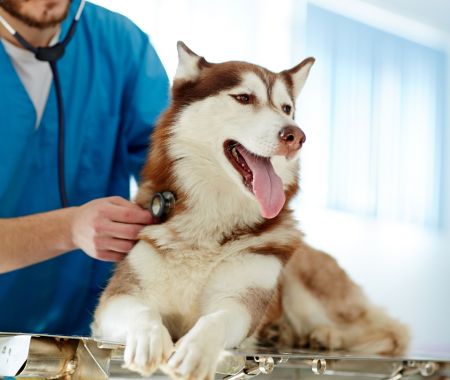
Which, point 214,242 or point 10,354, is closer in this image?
point 10,354

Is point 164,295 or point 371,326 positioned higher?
point 164,295

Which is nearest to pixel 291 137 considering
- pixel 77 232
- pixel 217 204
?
pixel 217 204

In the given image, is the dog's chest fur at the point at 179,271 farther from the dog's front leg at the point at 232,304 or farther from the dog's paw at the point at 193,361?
the dog's paw at the point at 193,361

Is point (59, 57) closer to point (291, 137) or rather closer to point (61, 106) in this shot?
point (61, 106)

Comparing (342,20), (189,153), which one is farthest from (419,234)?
(189,153)

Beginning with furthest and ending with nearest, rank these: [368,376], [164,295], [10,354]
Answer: [368,376] → [164,295] → [10,354]

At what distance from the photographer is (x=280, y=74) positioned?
1.01 meters

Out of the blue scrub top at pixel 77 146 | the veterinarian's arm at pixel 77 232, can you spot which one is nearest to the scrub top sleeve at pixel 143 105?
the blue scrub top at pixel 77 146

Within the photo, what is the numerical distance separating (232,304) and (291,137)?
246mm

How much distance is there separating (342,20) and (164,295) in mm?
2446

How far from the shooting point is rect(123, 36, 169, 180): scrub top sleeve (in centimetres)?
136

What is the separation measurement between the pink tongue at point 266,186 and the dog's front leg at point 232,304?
0.36ft

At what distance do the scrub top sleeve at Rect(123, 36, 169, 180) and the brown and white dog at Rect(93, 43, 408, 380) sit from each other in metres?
0.31

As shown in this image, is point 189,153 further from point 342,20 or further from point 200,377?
point 342,20
